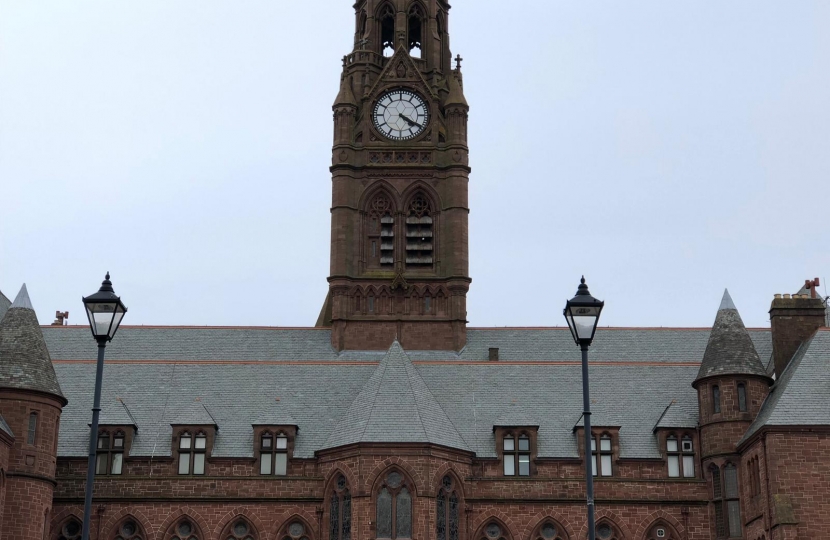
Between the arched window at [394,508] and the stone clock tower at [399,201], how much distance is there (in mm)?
23037

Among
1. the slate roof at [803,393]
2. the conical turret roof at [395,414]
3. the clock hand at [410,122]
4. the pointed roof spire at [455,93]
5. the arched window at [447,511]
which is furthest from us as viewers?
the clock hand at [410,122]

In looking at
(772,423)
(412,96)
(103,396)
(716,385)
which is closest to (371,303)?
(412,96)

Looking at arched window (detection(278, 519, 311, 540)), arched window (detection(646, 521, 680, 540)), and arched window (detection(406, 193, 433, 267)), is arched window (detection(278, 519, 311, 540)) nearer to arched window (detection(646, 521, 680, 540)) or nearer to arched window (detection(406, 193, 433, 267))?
arched window (detection(646, 521, 680, 540))

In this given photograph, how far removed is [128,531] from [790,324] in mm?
29529

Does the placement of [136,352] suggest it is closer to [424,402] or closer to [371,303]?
[371,303]

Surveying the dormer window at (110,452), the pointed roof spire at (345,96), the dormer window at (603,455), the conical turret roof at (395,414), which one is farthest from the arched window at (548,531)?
the pointed roof spire at (345,96)

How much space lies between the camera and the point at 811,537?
51.6m

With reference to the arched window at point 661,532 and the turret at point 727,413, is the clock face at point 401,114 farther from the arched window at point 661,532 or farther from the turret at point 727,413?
the arched window at point 661,532

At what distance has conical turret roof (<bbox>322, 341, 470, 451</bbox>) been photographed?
183ft

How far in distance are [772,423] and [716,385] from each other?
18.5ft

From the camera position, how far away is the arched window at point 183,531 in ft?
187

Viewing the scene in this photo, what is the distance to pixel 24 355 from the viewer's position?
56500 millimetres

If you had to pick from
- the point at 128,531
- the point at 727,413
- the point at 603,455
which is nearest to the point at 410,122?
the point at 603,455

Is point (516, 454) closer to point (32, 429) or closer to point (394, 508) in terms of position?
point (394, 508)
